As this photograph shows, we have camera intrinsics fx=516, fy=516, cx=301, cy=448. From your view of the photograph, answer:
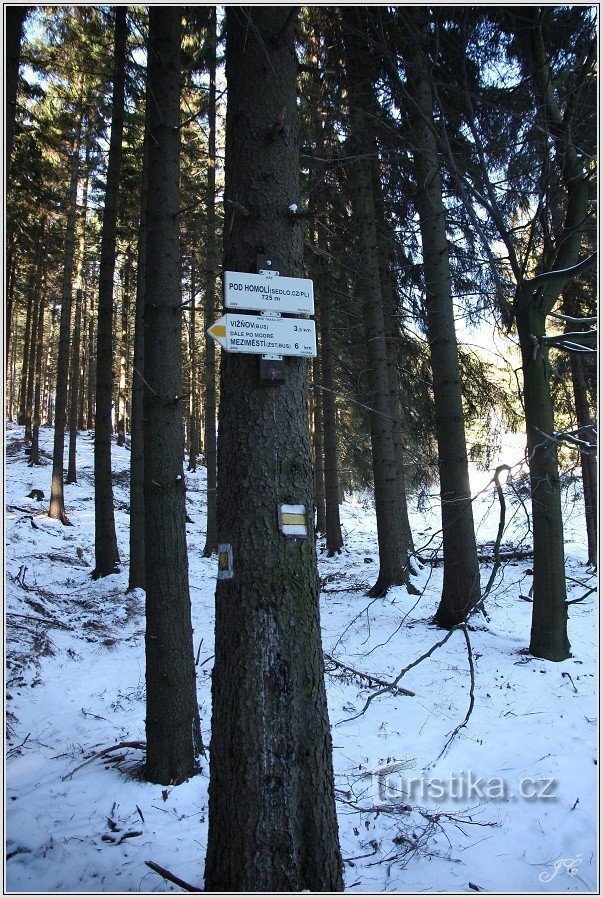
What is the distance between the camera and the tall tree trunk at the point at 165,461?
4.02m

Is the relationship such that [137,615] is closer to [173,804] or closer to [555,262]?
[173,804]

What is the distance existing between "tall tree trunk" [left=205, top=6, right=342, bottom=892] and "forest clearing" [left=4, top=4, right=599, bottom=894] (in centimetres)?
1

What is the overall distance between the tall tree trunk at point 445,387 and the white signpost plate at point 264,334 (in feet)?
16.6

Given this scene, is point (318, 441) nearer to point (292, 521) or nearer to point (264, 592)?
point (292, 521)

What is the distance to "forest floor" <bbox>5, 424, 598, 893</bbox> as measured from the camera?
10.4ft

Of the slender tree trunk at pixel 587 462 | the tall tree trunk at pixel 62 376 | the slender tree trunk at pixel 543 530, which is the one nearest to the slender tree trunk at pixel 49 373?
the tall tree trunk at pixel 62 376

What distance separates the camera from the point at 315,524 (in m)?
3.00

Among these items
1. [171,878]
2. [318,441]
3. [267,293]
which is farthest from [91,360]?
[171,878]

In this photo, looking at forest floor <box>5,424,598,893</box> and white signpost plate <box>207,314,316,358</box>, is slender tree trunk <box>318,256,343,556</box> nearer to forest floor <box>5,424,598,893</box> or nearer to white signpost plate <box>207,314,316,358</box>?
forest floor <box>5,424,598,893</box>

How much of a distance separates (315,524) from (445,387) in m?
5.26

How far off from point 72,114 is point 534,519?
48.3 feet

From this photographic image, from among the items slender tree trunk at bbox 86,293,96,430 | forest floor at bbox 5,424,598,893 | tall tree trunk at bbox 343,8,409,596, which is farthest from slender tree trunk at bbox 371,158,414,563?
slender tree trunk at bbox 86,293,96,430

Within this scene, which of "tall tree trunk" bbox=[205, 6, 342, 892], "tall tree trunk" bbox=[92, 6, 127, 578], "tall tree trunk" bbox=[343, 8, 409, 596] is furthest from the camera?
"tall tree trunk" bbox=[92, 6, 127, 578]

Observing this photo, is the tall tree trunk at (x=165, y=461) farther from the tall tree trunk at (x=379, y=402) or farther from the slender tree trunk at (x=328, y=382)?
the slender tree trunk at (x=328, y=382)
